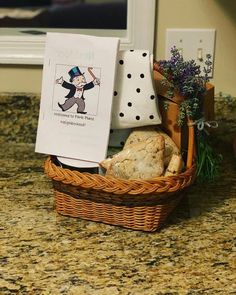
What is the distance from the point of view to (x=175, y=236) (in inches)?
36.0

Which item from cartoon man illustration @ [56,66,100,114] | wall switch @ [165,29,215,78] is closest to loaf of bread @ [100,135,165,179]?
cartoon man illustration @ [56,66,100,114]

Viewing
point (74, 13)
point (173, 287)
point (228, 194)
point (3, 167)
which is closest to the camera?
point (173, 287)

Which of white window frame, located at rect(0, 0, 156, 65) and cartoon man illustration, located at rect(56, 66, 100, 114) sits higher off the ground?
white window frame, located at rect(0, 0, 156, 65)

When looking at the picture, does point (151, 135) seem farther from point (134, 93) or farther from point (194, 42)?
point (194, 42)

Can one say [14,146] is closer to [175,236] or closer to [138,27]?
[138,27]

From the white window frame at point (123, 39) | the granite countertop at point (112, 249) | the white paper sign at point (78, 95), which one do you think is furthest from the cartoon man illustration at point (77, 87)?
the white window frame at point (123, 39)

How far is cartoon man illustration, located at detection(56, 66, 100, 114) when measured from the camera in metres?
0.95

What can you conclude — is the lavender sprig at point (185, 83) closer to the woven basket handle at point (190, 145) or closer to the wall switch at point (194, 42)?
the woven basket handle at point (190, 145)

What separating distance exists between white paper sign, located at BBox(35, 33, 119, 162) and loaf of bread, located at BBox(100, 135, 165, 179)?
6 cm

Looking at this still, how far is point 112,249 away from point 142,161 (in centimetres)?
16

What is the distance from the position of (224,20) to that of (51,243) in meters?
0.71

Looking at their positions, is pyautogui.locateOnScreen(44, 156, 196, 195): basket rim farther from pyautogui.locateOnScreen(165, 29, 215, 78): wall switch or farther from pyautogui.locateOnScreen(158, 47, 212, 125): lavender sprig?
pyautogui.locateOnScreen(165, 29, 215, 78): wall switch

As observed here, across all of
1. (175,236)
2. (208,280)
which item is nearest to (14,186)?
(175,236)

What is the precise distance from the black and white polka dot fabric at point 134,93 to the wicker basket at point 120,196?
9 centimetres
